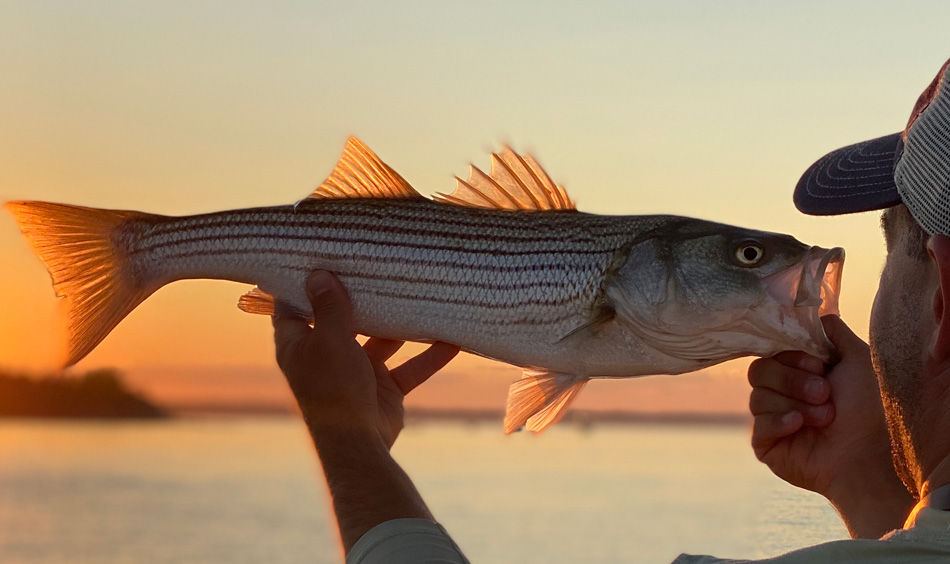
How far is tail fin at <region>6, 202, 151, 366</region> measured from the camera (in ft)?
12.1

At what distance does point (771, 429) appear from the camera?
3318mm

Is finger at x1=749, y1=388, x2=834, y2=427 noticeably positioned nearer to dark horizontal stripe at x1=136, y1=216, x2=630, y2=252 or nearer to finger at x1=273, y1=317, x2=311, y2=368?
dark horizontal stripe at x1=136, y1=216, x2=630, y2=252

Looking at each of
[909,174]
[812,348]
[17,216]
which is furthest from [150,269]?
[909,174]

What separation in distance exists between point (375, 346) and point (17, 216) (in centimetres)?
147

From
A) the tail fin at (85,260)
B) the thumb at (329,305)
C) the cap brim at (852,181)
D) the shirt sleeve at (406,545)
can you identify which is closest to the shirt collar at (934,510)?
the cap brim at (852,181)

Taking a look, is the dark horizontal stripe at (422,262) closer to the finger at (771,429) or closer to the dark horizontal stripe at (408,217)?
the dark horizontal stripe at (408,217)

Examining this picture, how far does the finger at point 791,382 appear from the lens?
3234 mm

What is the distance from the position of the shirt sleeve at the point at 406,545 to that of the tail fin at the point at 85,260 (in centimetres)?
169

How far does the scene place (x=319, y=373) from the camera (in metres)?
3.08

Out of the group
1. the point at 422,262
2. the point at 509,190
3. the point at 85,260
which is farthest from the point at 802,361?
the point at 85,260

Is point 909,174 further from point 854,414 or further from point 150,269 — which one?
point 150,269

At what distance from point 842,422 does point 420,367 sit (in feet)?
5.06

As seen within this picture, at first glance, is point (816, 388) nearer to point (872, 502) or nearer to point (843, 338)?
point (843, 338)

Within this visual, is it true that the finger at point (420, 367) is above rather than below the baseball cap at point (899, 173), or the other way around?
below
